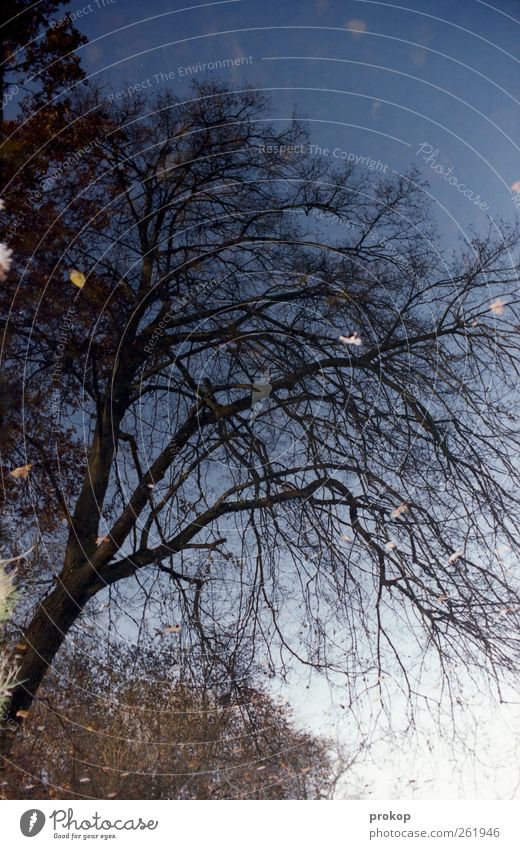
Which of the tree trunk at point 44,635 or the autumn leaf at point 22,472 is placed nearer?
the tree trunk at point 44,635

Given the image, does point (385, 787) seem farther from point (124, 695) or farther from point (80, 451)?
point (80, 451)

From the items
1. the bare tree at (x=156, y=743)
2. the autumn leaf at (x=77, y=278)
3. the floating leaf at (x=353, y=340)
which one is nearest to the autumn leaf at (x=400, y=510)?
the floating leaf at (x=353, y=340)

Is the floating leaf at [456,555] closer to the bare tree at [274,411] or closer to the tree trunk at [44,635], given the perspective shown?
the bare tree at [274,411]

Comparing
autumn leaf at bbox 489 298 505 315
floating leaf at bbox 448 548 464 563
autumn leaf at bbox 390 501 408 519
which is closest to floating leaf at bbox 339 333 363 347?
autumn leaf at bbox 489 298 505 315

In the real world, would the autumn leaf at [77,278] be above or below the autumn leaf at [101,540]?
above

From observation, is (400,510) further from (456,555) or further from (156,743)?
(156,743)

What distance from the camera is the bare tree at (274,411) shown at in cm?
304

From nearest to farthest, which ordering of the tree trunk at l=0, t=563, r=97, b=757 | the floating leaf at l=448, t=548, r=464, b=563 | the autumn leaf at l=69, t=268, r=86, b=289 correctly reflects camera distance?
the tree trunk at l=0, t=563, r=97, b=757 < the floating leaf at l=448, t=548, r=464, b=563 < the autumn leaf at l=69, t=268, r=86, b=289

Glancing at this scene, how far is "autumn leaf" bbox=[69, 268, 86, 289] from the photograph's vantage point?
324 centimetres

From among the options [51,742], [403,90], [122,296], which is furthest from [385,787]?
[403,90]

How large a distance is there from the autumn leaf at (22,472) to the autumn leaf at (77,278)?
85 cm

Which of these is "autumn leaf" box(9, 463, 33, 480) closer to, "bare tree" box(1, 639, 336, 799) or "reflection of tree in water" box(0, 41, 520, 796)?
"reflection of tree in water" box(0, 41, 520, 796)

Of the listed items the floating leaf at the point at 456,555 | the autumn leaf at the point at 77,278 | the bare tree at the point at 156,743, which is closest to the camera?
the bare tree at the point at 156,743

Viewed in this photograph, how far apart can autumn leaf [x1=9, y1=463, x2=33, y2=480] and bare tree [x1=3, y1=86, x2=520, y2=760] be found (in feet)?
0.13
